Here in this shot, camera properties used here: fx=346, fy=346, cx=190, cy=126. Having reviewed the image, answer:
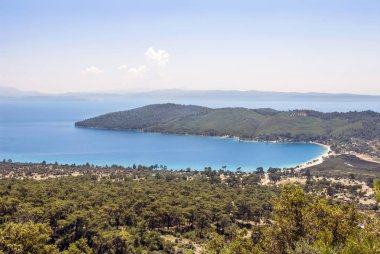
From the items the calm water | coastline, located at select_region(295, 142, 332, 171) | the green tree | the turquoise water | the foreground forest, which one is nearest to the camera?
the green tree

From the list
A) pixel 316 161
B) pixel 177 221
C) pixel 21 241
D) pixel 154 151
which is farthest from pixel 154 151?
pixel 21 241

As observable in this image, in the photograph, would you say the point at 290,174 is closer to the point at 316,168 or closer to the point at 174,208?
the point at 316,168

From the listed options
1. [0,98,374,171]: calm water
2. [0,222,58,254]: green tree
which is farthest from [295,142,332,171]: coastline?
[0,222,58,254]: green tree

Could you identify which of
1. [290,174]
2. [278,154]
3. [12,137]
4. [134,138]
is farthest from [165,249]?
[12,137]

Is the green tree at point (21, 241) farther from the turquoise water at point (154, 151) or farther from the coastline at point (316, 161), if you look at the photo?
the turquoise water at point (154, 151)

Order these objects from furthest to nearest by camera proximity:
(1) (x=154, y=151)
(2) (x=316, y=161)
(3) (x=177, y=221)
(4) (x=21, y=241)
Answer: (1) (x=154, y=151) → (2) (x=316, y=161) → (3) (x=177, y=221) → (4) (x=21, y=241)

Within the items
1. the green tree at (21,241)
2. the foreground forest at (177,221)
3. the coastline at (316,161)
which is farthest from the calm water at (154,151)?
the green tree at (21,241)

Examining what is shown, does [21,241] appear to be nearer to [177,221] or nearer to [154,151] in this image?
[177,221]

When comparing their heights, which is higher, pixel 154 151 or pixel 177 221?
pixel 177 221

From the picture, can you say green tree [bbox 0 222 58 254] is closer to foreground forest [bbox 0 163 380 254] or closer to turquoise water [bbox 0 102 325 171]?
foreground forest [bbox 0 163 380 254]
